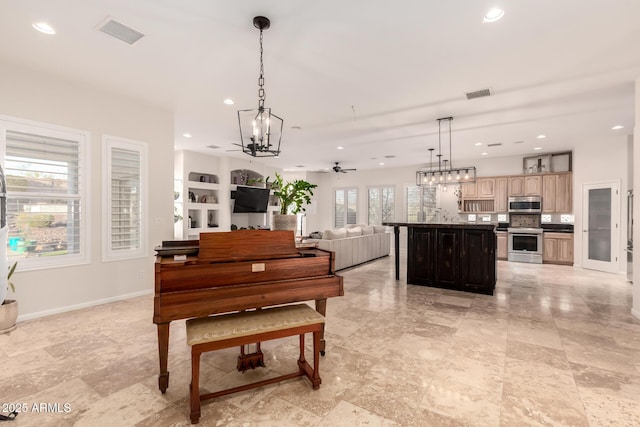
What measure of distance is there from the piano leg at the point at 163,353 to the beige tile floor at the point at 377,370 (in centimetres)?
8

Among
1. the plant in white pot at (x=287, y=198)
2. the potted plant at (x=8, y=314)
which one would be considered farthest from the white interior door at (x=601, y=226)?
the potted plant at (x=8, y=314)

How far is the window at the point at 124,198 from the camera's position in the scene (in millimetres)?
4184

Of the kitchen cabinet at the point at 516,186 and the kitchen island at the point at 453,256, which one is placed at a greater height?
the kitchen cabinet at the point at 516,186

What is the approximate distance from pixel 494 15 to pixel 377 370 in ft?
10.1

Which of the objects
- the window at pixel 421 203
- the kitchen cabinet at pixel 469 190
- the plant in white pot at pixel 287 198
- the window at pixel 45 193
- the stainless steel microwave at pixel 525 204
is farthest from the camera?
the window at pixel 421 203

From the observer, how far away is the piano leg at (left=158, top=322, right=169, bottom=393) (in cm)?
202

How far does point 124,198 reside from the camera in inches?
172

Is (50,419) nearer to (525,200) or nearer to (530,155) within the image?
(525,200)

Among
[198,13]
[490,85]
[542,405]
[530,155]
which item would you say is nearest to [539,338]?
[542,405]

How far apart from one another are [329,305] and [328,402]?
217cm

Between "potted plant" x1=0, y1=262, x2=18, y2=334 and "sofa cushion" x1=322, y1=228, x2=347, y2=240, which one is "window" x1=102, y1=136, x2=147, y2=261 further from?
"sofa cushion" x1=322, y1=228, x2=347, y2=240

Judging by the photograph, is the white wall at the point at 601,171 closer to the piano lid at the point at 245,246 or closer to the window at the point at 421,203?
the window at the point at 421,203

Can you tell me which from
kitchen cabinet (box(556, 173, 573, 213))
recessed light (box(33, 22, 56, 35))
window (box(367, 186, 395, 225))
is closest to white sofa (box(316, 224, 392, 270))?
window (box(367, 186, 395, 225))

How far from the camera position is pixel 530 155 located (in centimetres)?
816
